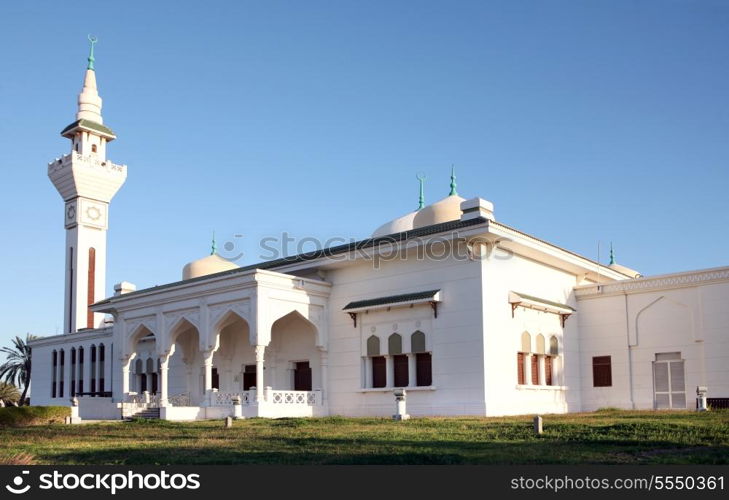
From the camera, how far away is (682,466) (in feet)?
27.5

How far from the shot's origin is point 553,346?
931 inches

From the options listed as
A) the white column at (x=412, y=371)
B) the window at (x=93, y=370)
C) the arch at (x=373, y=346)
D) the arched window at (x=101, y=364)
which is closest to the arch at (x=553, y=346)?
the white column at (x=412, y=371)

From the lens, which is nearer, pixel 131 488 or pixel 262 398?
pixel 131 488

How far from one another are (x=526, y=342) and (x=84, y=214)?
2602 cm

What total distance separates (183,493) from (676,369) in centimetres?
1858

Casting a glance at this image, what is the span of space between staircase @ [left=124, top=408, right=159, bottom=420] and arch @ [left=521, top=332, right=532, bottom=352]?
11.5m

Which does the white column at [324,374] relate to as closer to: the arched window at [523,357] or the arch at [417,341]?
the arch at [417,341]

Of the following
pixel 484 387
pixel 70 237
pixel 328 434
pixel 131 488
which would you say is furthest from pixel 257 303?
pixel 70 237

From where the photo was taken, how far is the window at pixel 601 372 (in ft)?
78.3

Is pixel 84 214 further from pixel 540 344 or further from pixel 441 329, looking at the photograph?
pixel 540 344

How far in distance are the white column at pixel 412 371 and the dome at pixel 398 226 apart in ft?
24.1

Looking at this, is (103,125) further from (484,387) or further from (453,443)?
(453,443)

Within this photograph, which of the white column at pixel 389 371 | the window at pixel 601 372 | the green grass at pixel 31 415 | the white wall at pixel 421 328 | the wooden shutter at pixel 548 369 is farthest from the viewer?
the window at pixel 601 372

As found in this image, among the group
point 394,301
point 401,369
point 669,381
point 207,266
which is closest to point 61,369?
point 207,266
